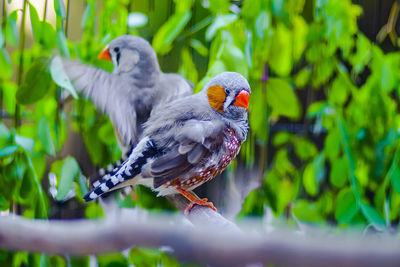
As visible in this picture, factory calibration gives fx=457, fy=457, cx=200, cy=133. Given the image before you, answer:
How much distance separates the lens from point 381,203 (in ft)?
2.60

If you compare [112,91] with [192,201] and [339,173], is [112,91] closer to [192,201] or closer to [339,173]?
[192,201]

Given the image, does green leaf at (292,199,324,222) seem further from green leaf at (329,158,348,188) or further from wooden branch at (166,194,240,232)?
wooden branch at (166,194,240,232)

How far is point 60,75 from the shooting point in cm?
62

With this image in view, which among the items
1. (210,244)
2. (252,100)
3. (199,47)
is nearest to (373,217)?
(252,100)

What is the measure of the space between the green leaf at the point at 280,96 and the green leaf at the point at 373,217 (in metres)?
0.20

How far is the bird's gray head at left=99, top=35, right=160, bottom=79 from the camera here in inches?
24.5

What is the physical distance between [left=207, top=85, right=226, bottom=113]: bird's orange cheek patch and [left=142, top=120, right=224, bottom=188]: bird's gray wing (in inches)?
0.7

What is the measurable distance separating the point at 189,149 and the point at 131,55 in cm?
16

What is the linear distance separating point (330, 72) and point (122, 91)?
0.41 meters

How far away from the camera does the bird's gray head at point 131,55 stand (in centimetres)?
62

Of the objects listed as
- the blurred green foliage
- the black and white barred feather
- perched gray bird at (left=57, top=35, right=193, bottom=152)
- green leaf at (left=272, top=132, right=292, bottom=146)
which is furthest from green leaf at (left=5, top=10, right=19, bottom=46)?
green leaf at (left=272, top=132, right=292, bottom=146)

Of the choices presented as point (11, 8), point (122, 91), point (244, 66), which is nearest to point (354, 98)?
point (244, 66)

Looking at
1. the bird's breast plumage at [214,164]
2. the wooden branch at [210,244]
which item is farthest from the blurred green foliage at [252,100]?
the wooden branch at [210,244]

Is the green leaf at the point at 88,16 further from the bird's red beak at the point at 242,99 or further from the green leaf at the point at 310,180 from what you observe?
the green leaf at the point at 310,180
